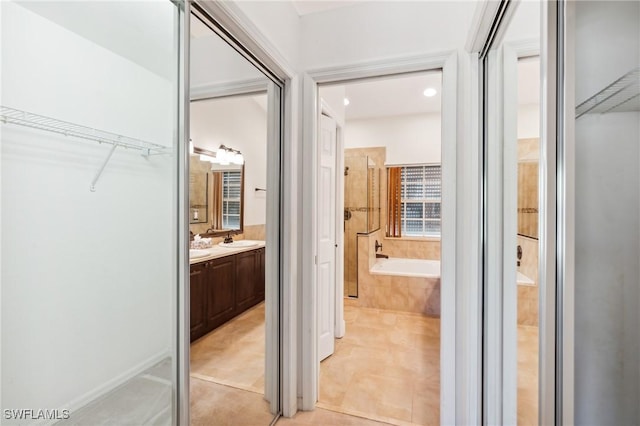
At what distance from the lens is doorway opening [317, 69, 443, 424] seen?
6.93 ft

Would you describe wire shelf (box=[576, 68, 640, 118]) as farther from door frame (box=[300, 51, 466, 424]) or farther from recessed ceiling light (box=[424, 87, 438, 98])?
recessed ceiling light (box=[424, 87, 438, 98])

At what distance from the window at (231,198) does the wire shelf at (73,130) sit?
0.38m

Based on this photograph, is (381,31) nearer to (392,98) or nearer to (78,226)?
(78,226)

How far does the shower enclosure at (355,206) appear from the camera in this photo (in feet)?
14.1

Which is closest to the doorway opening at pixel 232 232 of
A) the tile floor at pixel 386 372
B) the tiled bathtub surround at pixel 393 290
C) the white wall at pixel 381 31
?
the white wall at pixel 381 31

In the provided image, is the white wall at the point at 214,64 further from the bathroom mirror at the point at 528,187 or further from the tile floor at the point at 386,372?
the tile floor at the point at 386,372

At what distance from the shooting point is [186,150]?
1.08 metres

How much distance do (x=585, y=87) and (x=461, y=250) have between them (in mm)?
1136

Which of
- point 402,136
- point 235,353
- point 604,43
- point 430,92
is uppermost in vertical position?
point 430,92

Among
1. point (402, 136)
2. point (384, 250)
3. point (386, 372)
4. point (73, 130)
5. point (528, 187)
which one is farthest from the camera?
point (384, 250)

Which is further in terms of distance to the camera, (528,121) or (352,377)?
(352,377)

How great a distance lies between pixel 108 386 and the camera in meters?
0.92

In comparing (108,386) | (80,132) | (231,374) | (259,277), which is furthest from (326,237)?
(80,132)

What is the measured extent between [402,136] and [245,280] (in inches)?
150
